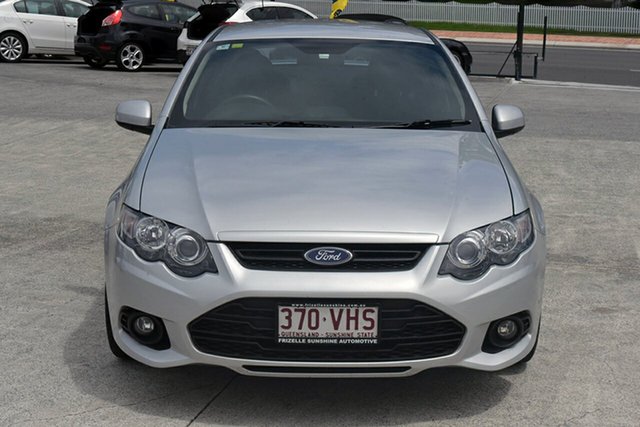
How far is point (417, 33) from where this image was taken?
691cm

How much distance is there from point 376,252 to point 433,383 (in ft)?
2.95

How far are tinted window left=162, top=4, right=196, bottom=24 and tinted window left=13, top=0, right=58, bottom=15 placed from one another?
2.40 metres

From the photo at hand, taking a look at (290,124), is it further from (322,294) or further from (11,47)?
(11,47)

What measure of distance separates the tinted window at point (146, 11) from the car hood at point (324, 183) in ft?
61.2

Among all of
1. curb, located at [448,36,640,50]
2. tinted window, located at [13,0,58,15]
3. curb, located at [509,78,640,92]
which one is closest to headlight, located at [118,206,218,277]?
curb, located at [509,78,640,92]

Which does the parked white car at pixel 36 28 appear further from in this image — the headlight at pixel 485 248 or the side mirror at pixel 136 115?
the headlight at pixel 485 248

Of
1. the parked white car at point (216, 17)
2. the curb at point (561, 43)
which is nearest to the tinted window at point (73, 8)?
the parked white car at point (216, 17)

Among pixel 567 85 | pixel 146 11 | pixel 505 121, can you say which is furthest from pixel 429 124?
pixel 146 11

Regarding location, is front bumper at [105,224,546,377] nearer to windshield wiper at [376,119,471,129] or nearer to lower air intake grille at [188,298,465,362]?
lower air intake grille at [188,298,465,362]

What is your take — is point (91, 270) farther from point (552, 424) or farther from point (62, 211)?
point (552, 424)

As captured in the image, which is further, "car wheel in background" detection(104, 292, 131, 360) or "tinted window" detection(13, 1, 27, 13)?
"tinted window" detection(13, 1, 27, 13)

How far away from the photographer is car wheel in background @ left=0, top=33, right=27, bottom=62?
80.4 ft

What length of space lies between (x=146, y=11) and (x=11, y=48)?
2.97 meters

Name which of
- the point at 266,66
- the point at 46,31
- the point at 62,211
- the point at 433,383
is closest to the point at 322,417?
the point at 433,383
